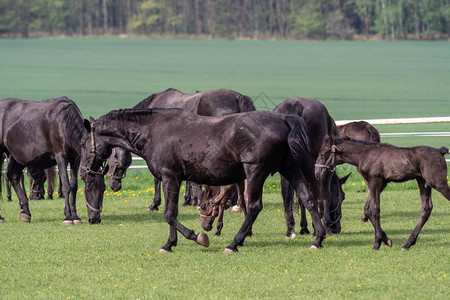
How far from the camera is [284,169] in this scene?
10.6 metres

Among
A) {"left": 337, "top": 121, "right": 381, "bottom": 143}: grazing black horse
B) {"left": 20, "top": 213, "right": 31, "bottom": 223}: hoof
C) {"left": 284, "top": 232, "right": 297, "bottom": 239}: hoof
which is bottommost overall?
{"left": 20, "top": 213, "right": 31, "bottom": 223}: hoof

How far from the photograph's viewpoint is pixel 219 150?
1039cm

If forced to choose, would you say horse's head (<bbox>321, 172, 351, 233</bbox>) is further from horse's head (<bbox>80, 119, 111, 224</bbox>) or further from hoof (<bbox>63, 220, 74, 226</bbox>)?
hoof (<bbox>63, 220, 74, 226</bbox>)

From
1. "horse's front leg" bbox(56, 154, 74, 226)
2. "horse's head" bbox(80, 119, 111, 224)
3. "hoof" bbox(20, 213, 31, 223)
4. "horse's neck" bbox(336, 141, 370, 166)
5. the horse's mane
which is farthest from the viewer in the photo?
"hoof" bbox(20, 213, 31, 223)

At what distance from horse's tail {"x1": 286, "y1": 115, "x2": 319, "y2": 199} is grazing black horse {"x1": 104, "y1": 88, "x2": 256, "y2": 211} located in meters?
3.57

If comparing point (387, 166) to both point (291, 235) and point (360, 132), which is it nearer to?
point (291, 235)

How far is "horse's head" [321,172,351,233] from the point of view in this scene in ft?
39.3

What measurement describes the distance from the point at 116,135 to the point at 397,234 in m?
4.17

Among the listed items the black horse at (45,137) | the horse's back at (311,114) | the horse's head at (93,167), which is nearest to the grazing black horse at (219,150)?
the horse's head at (93,167)

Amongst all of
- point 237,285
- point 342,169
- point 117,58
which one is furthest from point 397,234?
point 117,58

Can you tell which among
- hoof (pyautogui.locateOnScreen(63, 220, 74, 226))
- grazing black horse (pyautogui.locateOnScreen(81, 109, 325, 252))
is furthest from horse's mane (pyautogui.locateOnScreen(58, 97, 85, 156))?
grazing black horse (pyautogui.locateOnScreen(81, 109, 325, 252))

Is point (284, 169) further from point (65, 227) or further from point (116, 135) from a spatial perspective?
point (65, 227)

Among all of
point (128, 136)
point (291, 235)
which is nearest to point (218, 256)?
point (291, 235)

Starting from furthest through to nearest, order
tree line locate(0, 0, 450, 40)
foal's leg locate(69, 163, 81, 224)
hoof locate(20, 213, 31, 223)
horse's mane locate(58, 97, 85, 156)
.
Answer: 1. tree line locate(0, 0, 450, 40)
2. hoof locate(20, 213, 31, 223)
3. foal's leg locate(69, 163, 81, 224)
4. horse's mane locate(58, 97, 85, 156)
